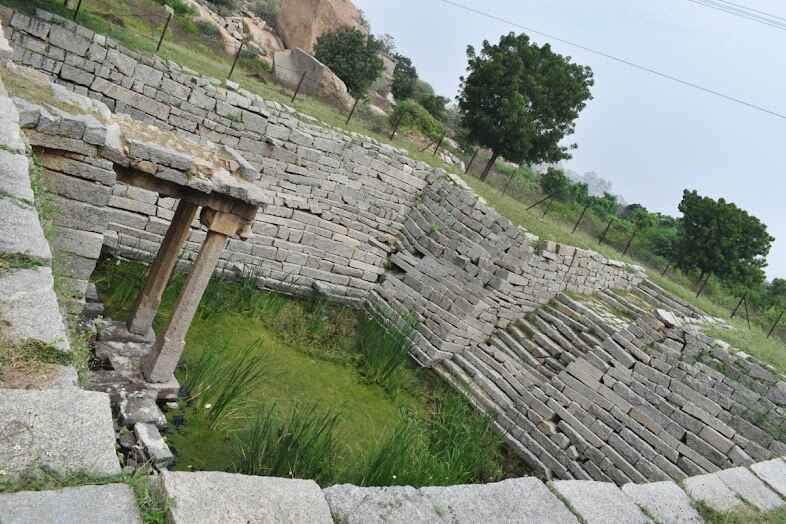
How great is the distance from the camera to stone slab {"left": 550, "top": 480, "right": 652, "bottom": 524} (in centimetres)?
279

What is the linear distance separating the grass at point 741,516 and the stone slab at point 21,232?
13.1 ft

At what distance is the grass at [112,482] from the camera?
1385 millimetres

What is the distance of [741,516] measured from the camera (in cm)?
354

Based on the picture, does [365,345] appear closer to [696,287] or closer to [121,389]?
[121,389]

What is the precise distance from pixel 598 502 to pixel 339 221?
825 cm

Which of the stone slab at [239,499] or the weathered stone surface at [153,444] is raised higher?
the stone slab at [239,499]

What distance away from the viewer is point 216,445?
19.3ft

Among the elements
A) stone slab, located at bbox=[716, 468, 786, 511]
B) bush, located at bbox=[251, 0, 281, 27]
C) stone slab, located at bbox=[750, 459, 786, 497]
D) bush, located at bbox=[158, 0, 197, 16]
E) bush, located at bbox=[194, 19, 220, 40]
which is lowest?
stone slab, located at bbox=[716, 468, 786, 511]

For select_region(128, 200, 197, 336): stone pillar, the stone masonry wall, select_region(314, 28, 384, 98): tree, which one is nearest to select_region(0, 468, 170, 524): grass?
select_region(128, 200, 197, 336): stone pillar

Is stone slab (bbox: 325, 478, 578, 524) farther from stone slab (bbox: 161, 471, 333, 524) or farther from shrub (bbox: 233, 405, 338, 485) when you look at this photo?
shrub (bbox: 233, 405, 338, 485)

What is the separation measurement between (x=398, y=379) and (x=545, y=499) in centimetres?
626

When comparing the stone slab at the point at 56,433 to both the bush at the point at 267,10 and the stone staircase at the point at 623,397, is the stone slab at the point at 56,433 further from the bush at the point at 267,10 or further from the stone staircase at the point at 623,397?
the bush at the point at 267,10

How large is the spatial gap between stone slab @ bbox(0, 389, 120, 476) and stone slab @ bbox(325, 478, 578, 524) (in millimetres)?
859

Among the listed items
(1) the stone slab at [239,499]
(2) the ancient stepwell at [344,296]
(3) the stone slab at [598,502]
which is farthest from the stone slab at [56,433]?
(3) the stone slab at [598,502]
